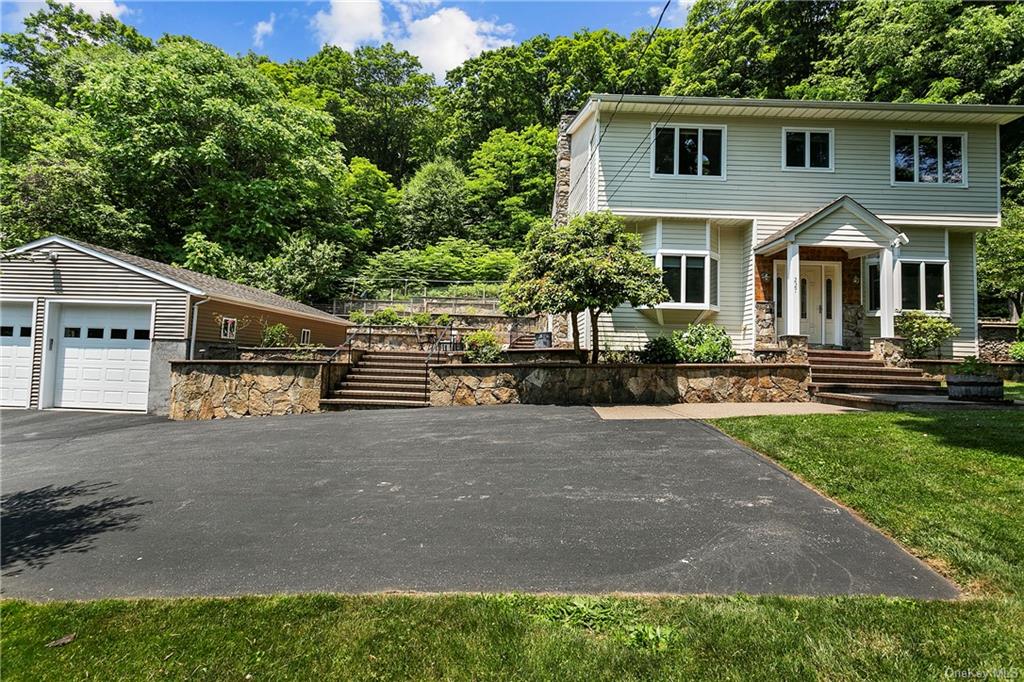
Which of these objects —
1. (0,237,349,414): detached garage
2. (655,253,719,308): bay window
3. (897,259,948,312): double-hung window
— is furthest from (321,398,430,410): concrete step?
(897,259,948,312): double-hung window

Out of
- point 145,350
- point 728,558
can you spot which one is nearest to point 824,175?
point 728,558

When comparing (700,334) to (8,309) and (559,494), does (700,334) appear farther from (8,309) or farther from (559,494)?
(8,309)

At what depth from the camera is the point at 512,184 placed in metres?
29.9

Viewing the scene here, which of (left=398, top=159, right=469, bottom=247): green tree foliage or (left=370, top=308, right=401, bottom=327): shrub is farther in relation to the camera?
(left=398, top=159, right=469, bottom=247): green tree foliage

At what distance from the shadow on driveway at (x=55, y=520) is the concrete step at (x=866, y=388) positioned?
1168cm

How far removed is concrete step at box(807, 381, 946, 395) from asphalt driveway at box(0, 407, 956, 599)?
187 inches

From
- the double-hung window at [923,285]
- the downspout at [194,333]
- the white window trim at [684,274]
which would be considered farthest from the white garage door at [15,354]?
the double-hung window at [923,285]

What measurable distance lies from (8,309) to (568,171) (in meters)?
16.8

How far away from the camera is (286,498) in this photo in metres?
4.88

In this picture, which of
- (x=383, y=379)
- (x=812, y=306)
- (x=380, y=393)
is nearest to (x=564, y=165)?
(x=812, y=306)

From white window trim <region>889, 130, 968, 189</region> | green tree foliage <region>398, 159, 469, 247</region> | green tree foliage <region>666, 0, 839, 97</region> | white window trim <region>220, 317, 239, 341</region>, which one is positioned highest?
green tree foliage <region>666, 0, 839, 97</region>

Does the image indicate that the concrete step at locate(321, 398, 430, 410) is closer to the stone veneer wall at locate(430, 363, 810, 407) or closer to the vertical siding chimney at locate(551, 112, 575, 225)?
the stone veneer wall at locate(430, 363, 810, 407)

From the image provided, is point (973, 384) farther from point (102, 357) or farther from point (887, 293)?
point (102, 357)

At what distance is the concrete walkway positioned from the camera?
27.0ft
